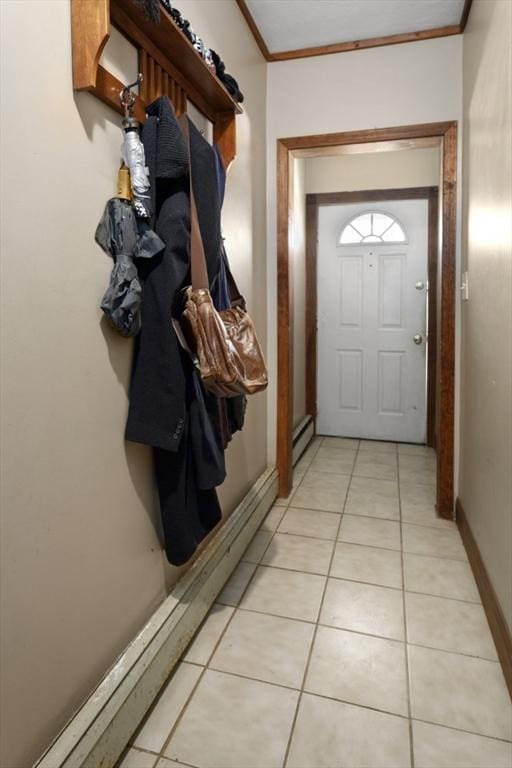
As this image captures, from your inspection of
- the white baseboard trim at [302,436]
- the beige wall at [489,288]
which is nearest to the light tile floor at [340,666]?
the beige wall at [489,288]

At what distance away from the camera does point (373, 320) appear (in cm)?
401

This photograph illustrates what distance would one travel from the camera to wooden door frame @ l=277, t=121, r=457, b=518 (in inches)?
94.9

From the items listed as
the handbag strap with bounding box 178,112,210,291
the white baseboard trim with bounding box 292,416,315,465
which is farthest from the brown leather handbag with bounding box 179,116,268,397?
the white baseboard trim with bounding box 292,416,315,465

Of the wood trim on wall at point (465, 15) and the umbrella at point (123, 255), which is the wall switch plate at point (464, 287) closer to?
the wood trim on wall at point (465, 15)

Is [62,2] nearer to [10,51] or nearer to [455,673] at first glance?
[10,51]

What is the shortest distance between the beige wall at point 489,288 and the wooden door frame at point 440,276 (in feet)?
0.36

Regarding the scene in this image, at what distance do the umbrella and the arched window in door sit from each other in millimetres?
3147

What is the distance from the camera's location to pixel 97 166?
3.55ft

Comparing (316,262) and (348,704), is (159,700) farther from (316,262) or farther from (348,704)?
(316,262)

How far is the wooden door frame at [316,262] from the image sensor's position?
3699mm

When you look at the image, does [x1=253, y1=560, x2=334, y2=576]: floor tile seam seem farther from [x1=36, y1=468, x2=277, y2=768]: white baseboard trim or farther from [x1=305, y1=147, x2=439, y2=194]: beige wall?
[x1=305, y1=147, x2=439, y2=194]: beige wall

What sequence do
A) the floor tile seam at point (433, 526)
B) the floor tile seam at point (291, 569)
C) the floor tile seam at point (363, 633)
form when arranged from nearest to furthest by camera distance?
1. the floor tile seam at point (363, 633)
2. the floor tile seam at point (291, 569)
3. the floor tile seam at point (433, 526)

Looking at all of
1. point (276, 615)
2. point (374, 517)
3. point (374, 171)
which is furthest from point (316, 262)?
point (276, 615)

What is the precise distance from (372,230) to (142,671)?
12.0ft
